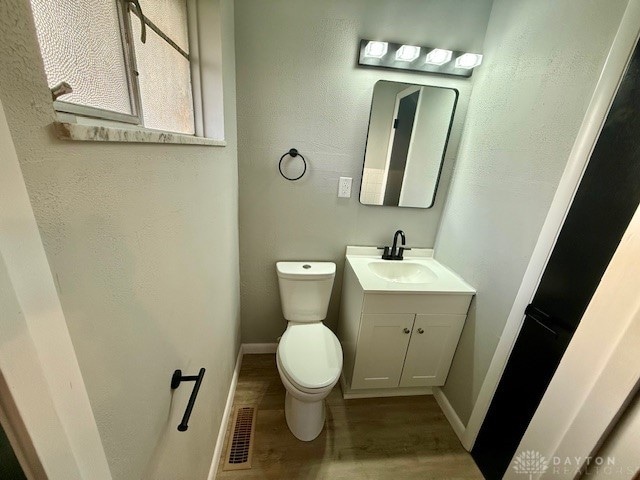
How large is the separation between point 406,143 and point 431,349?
129 cm

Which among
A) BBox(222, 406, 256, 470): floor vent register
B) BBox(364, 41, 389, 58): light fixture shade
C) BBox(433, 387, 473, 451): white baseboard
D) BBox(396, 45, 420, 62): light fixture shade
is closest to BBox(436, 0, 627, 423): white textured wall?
BBox(433, 387, 473, 451): white baseboard

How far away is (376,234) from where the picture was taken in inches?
68.8

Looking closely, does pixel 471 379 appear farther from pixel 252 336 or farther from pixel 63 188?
pixel 63 188

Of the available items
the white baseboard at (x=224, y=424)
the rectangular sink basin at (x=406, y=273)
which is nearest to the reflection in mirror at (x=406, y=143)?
the rectangular sink basin at (x=406, y=273)

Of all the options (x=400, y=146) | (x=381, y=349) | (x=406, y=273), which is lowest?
(x=381, y=349)

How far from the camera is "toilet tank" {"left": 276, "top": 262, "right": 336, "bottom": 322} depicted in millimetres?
1618

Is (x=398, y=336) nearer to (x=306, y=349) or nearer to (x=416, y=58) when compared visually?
(x=306, y=349)

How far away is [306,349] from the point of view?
1.42m

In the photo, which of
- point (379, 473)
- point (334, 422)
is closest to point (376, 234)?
point (334, 422)

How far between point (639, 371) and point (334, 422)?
4.78 feet

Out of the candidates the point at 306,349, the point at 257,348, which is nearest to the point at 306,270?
the point at 306,349

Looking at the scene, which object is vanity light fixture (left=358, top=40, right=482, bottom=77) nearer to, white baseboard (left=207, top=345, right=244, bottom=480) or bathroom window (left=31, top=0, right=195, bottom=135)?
bathroom window (left=31, top=0, right=195, bottom=135)

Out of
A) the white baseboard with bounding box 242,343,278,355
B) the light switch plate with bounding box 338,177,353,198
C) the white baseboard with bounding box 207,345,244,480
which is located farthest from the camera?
the white baseboard with bounding box 242,343,278,355

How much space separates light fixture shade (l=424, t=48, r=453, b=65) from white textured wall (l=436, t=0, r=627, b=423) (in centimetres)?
22
